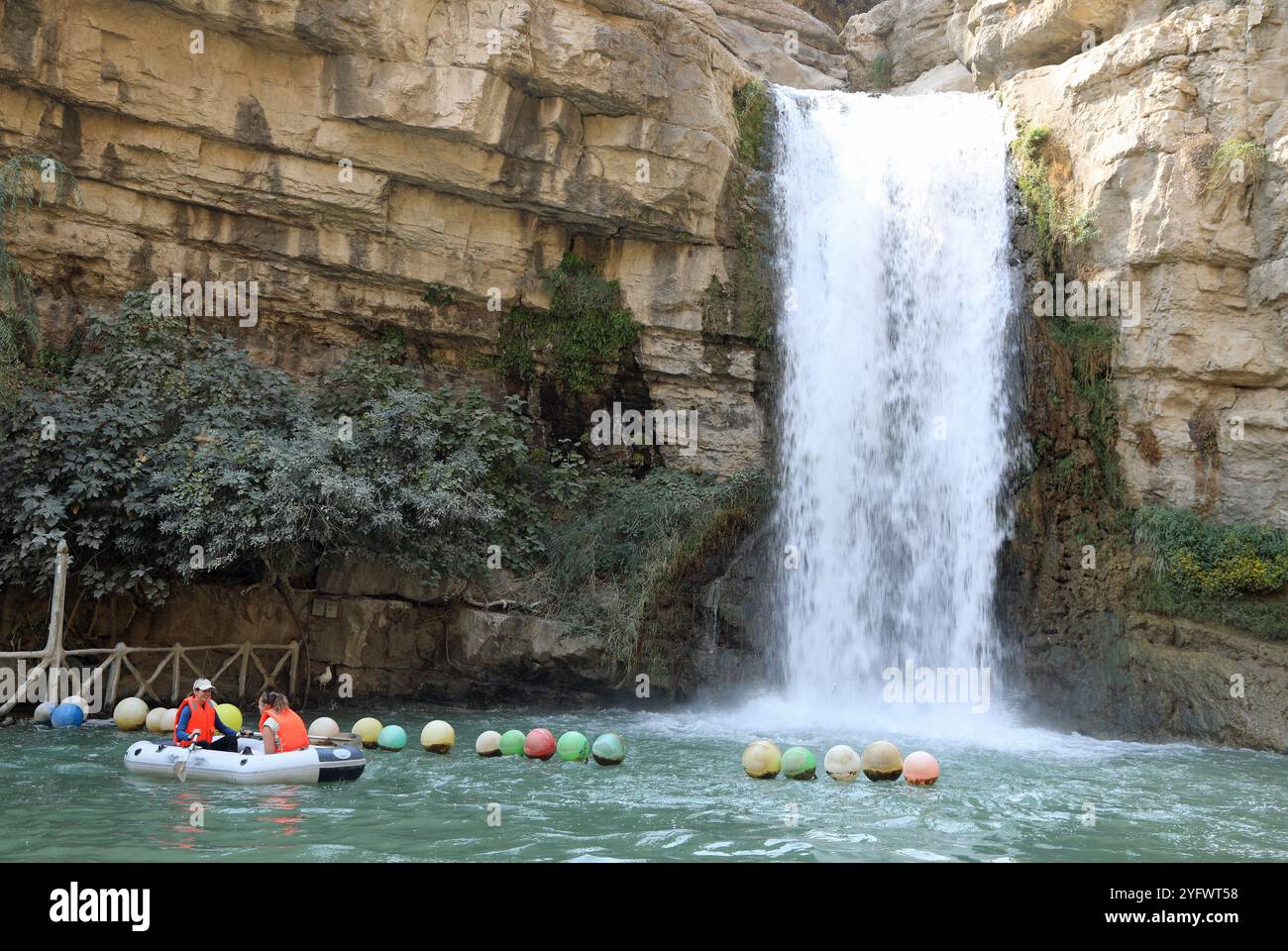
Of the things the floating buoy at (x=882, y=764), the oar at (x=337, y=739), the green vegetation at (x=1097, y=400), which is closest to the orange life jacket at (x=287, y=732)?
the oar at (x=337, y=739)

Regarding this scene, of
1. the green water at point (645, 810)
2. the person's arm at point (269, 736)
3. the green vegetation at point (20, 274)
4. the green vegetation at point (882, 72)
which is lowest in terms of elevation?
the green water at point (645, 810)

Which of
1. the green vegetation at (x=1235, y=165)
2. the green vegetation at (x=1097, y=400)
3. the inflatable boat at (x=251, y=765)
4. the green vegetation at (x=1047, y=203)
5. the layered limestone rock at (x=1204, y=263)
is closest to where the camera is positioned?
the inflatable boat at (x=251, y=765)

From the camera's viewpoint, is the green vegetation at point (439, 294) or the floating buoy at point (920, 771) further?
the green vegetation at point (439, 294)

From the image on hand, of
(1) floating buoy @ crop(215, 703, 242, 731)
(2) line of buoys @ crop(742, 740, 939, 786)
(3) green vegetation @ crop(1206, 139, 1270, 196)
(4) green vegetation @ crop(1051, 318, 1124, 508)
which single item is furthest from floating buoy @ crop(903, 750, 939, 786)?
(3) green vegetation @ crop(1206, 139, 1270, 196)

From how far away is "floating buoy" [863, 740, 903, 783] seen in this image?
10.6 metres

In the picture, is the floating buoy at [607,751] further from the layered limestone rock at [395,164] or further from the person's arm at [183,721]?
the layered limestone rock at [395,164]

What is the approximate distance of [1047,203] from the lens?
18.1 m

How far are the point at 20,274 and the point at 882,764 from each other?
1262 cm

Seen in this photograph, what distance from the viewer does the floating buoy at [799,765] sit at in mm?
10680

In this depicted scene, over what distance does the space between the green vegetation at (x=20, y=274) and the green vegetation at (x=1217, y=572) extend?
15.5 m

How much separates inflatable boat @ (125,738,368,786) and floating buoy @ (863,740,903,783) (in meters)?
4.81

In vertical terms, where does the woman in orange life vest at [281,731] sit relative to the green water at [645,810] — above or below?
above

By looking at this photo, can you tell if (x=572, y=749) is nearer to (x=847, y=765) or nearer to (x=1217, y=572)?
(x=847, y=765)
